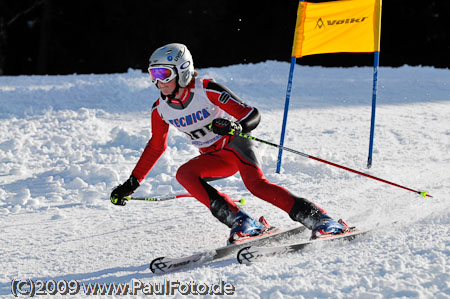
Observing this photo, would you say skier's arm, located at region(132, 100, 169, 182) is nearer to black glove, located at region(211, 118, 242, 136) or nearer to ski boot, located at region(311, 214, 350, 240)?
black glove, located at region(211, 118, 242, 136)

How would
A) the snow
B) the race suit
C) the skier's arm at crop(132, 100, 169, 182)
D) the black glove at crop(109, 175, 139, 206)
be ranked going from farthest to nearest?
the skier's arm at crop(132, 100, 169, 182) → the black glove at crop(109, 175, 139, 206) → the race suit → the snow

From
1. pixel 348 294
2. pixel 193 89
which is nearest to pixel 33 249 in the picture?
pixel 193 89

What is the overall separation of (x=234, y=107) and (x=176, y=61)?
20.8 inches

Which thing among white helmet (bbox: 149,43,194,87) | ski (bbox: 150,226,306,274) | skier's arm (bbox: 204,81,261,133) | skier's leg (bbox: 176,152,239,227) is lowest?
ski (bbox: 150,226,306,274)

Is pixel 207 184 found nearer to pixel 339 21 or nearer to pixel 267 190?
pixel 267 190

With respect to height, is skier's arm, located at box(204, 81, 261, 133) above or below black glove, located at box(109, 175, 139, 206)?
above

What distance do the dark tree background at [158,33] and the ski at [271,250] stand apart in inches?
664

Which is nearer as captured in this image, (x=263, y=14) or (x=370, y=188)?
(x=370, y=188)

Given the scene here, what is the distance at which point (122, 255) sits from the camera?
161 inches

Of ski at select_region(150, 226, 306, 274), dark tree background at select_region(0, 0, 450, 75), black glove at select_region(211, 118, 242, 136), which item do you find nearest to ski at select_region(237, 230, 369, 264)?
ski at select_region(150, 226, 306, 274)

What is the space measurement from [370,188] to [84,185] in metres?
2.95

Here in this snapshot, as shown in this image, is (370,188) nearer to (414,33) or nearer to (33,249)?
(33,249)

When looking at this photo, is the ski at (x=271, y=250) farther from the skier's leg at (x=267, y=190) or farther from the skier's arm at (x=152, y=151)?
the skier's arm at (x=152, y=151)

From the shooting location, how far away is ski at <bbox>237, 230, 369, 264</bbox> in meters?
3.62
